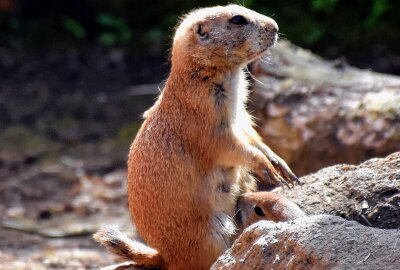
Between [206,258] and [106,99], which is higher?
[106,99]

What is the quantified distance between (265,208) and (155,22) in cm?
805

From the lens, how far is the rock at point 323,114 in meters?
8.06

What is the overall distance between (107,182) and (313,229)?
595 cm

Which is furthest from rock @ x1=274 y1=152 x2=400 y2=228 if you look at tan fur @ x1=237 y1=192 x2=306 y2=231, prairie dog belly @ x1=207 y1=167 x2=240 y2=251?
prairie dog belly @ x1=207 y1=167 x2=240 y2=251

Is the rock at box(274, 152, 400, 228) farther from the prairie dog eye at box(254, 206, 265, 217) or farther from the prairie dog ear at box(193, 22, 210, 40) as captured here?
the prairie dog ear at box(193, 22, 210, 40)

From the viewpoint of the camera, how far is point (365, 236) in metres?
4.55

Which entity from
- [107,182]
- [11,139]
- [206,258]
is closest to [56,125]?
[11,139]

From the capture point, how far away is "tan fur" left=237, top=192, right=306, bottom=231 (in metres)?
5.71

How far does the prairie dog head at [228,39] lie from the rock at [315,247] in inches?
72.3

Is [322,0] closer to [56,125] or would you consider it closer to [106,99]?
[106,99]

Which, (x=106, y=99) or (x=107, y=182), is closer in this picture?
(x=107, y=182)

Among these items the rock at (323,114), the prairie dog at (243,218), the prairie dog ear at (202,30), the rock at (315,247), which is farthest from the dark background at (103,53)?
the rock at (315,247)

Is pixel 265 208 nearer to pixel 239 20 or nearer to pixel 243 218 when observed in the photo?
pixel 243 218

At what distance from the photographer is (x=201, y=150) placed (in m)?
6.25
